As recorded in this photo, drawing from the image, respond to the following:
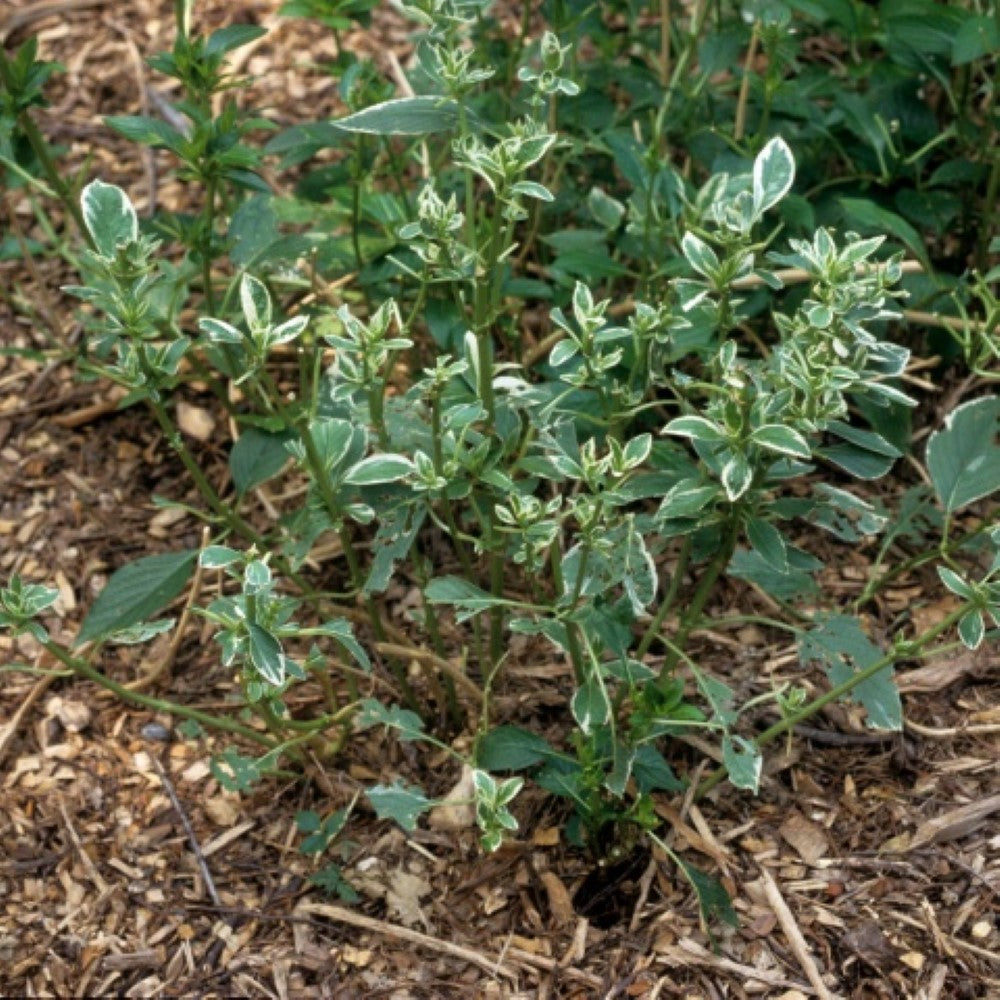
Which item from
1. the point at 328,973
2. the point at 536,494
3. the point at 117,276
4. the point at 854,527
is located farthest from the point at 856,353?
the point at 328,973

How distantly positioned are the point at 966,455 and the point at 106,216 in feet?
3.80

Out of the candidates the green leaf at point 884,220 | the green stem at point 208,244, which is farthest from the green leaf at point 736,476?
the green stem at point 208,244

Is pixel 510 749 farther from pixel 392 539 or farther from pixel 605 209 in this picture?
pixel 605 209

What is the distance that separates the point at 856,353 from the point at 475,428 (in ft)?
1.79

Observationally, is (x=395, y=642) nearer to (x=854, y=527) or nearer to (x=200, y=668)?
(x=200, y=668)

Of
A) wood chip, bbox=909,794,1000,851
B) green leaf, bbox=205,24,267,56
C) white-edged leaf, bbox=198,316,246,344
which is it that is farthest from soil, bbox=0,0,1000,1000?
green leaf, bbox=205,24,267,56

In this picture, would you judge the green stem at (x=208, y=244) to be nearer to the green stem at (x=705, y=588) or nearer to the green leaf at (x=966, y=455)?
the green stem at (x=705, y=588)

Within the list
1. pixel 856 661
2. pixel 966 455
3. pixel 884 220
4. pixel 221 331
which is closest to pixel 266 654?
pixel 221 331

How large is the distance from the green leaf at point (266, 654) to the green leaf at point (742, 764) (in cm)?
52

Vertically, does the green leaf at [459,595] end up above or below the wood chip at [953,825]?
above

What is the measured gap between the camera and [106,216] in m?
1.89

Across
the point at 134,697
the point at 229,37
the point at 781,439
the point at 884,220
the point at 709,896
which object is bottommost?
the point at 709,896

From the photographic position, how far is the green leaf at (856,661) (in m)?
1.84

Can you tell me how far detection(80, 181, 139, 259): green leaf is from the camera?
6.17 ft
